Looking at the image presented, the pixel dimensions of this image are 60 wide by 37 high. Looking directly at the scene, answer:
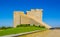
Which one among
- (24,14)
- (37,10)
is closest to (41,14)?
(37,10)

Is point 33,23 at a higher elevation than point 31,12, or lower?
lower

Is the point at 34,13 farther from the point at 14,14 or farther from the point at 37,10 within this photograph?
the point at 14,14

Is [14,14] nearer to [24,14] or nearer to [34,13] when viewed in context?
[24,14]

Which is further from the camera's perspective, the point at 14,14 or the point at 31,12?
the point at 31,12

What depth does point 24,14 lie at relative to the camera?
34.4 meters

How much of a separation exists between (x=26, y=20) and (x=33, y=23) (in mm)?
1400

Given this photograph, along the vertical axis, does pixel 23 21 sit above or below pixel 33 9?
below

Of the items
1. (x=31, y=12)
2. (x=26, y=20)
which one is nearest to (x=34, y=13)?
(x=31, y=12)

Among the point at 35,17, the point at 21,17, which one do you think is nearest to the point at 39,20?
the point at 35,17

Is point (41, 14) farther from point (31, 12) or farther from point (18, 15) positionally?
point (18, 15)

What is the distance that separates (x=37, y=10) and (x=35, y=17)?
58.4 inches

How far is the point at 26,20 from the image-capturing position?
33906 millimetres

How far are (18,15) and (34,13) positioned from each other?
357cm

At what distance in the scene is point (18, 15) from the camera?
33906mm
